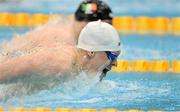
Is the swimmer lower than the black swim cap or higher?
lower

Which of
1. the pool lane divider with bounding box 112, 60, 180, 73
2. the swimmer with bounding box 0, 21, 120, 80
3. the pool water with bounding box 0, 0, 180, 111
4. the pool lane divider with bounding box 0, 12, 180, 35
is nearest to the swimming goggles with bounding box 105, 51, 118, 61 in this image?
the swimmer with bounding box 0, 21, 120, 80

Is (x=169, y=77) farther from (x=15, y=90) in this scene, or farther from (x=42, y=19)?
(x=42, y=19)

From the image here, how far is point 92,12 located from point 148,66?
1.95m

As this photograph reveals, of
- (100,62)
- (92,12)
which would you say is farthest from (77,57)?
(92,12)

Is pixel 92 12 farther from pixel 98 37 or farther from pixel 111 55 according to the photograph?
pixel 111 55

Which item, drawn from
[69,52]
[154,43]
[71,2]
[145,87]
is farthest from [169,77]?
[71,2]

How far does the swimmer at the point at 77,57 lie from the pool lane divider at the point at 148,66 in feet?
6.10

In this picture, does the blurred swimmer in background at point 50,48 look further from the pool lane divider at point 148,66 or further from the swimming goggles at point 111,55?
the pool lane divider at point 148,66

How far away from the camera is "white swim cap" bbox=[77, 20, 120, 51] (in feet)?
10.3

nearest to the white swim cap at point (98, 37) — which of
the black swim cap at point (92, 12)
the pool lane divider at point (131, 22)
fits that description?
the black swim cap at point (92, 12)

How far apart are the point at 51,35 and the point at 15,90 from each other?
1.26 ft

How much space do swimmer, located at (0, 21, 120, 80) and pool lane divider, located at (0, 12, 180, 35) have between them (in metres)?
3.37

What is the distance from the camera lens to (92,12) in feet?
10.9

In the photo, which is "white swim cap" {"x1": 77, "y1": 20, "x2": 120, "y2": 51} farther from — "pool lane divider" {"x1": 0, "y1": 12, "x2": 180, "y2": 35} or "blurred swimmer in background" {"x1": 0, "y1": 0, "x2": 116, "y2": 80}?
"pool lane divider" {"x1": 0, "y1": 12, "x2": 180, "y2": 35}
